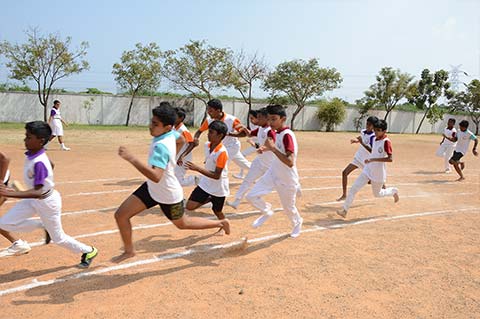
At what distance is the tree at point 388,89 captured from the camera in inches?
1678

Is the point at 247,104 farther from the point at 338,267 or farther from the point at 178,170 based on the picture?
the point at 338,267

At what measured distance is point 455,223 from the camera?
286 inches

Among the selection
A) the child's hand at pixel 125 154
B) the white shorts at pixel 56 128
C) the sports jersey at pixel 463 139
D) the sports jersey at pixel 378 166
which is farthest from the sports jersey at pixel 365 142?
the white shorts at pixel 56 128

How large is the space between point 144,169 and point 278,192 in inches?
96.6

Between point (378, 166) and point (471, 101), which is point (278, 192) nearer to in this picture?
point (378, 166)

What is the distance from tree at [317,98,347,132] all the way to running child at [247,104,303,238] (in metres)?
36.0

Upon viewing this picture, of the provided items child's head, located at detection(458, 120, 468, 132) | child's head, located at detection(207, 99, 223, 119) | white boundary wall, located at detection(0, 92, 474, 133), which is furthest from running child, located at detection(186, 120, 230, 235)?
white boundary wall, located at detection(0, 92, 474, 133)

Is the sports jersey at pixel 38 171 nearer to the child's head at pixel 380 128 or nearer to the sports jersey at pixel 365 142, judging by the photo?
the child's head at pixel 380 128

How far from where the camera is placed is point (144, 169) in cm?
384

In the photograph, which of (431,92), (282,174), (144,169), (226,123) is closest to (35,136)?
(144,169)

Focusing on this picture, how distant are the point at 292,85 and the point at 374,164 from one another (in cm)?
3205

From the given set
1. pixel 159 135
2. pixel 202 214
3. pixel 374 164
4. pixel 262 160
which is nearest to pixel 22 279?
pixel 159 135

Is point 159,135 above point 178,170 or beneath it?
above

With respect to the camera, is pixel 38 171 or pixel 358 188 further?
pixel 358 188
